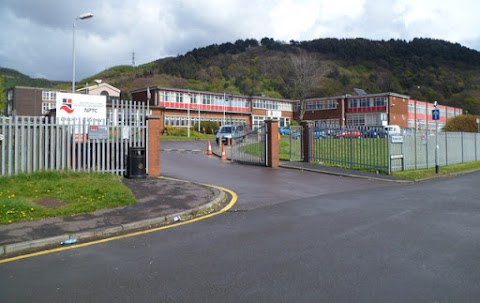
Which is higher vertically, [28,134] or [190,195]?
[28,134]

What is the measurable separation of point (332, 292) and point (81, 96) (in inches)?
492

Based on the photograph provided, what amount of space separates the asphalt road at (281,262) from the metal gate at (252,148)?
33.2 ft

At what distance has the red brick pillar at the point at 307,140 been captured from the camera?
2044 cm

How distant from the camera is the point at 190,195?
35.3 feet

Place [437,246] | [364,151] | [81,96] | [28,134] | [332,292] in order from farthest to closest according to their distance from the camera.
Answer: [364,151] → [81,96] → [28,134] → [437,246] → [332,292]

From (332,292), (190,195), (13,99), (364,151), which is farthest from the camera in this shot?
(13,99)

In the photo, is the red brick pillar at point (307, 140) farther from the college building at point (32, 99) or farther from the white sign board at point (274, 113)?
the college building at point (32, 99)

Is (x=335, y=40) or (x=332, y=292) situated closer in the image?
(x=332, y=292)

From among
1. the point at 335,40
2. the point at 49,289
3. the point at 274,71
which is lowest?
the point at 49,289

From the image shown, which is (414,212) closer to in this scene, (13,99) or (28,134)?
(28,134)

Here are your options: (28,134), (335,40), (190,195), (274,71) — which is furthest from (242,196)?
(335,40)

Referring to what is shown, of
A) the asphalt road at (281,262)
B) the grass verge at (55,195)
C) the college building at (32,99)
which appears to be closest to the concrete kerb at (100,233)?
the asphalt road at (281,262)

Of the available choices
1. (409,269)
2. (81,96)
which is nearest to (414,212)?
(409,269)

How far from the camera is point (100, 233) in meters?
7.30
